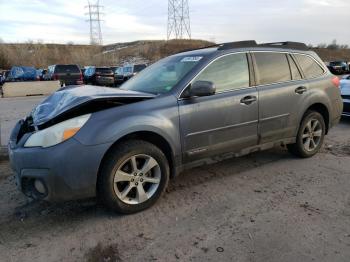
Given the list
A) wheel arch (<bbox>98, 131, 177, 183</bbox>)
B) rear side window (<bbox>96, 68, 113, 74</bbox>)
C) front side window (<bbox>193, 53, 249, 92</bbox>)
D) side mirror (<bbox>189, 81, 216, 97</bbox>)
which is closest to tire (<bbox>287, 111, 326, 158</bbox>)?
front side window (<bbox>193, 53, 249, 92</bbox>)

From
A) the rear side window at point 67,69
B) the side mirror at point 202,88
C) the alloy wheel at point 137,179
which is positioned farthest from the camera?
the rear side window at point 67,69

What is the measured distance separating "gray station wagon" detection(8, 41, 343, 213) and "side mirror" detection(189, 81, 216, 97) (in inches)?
0.4

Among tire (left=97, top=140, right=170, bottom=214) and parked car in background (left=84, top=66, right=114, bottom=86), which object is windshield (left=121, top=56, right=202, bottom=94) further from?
parked car in background (left=84, top=66, right=114, bottom=86)

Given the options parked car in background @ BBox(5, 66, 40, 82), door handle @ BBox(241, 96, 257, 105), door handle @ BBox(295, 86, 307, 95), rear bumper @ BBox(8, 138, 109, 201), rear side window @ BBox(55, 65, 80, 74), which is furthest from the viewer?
parked car in background @ BBox(5, 66, 40, 82)

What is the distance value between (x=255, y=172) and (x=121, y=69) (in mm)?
26520

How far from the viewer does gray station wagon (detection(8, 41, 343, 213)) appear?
3.54 meters

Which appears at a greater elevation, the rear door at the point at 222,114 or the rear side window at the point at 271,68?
the rear side window at the point at 271,68

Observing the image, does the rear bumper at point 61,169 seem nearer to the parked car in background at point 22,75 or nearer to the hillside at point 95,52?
the parked car in background at point 22,75

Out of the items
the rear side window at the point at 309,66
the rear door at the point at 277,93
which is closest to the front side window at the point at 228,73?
the rear door at the point at 277,93

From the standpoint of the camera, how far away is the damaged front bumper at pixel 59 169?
3.45 metres

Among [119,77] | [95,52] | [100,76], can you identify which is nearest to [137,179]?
[100,76]

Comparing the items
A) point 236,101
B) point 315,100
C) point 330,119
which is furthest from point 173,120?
point 330,119

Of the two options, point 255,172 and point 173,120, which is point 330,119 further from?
point 173,120

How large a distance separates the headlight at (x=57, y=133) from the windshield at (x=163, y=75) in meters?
1.12
